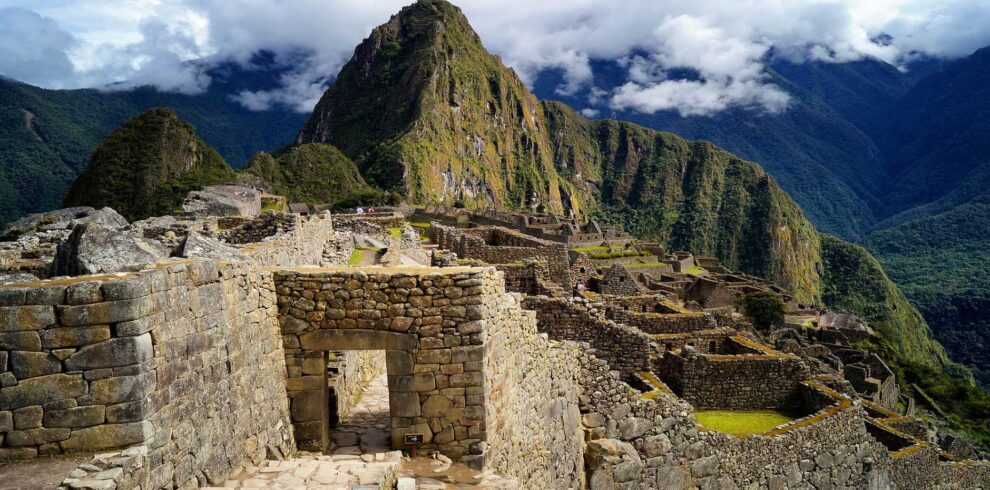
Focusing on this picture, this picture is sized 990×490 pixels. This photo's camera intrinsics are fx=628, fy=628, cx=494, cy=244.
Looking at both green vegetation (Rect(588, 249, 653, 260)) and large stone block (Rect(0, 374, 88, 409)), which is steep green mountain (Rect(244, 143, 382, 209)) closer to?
green vegetation (Rect(588, 249, 653, 260))

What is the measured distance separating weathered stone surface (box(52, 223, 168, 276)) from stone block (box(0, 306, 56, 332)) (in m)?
0.72

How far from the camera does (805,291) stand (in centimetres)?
19188

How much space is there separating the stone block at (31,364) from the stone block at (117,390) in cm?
28

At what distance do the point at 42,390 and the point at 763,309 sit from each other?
4894cm

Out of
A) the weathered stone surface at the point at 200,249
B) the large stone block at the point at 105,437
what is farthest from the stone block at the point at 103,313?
the weathered stone surface at the point at 200,249

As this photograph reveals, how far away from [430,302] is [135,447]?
9.35ft

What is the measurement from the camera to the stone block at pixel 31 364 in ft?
13.2

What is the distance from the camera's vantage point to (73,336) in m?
4.11

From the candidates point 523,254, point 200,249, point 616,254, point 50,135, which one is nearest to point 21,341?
point 200,249

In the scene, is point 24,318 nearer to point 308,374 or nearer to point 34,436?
point 34,436

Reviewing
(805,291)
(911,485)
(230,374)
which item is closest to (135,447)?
(230,374)

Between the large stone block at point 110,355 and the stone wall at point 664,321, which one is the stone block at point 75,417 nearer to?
the large stone block at point 110,355

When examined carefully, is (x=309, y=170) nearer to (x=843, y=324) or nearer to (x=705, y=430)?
(x=843, y=324)

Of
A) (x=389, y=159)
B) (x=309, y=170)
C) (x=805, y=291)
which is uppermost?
(x=389, y=159)
